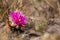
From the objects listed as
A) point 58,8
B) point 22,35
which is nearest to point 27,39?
point 22,35

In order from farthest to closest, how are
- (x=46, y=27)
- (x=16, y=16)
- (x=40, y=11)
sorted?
1. (x=40, y=11)
2. (x=46, y=27)
3. (x=16, y=16)

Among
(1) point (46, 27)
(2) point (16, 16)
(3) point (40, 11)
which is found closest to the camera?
(2) point (16, 16)

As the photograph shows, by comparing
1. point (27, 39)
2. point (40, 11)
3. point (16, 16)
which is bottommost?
point (27, 39)

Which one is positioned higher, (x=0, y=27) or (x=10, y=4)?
(x=10, y=4)

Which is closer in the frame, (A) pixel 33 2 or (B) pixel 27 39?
(B) pixel 27 39

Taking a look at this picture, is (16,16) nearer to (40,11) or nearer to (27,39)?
(27,39)

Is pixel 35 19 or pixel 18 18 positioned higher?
pixel 35 19

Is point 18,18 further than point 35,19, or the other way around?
point 35,19
